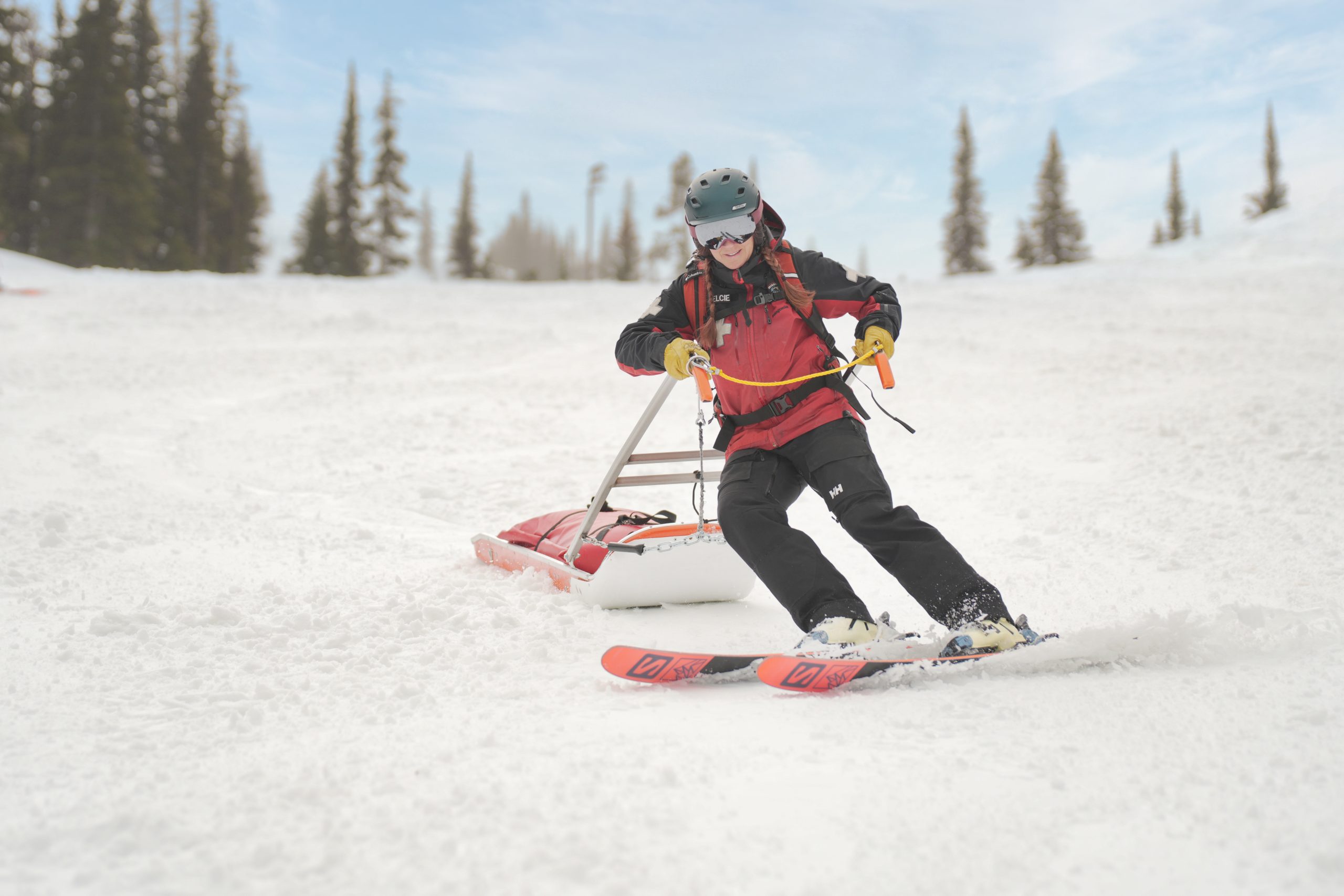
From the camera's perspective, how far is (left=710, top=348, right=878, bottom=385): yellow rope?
288 cm

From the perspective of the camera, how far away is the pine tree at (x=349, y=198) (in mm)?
34969

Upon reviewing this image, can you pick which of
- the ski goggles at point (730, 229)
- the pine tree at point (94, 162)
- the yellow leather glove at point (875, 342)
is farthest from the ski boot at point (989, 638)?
the pine tree at point (94, 162)

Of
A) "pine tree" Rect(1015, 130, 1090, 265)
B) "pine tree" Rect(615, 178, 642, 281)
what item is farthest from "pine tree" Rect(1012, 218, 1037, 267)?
"pine tree" Rect(615, 178, 642, 281)

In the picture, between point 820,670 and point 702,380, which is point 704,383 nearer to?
point 702,380

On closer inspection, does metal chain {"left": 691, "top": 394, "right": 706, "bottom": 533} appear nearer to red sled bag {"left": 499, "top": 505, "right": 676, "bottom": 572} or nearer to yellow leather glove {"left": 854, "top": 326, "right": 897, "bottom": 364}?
red sled bag {"left": 499, "top": 505, "right": 676, "bottom": 572}

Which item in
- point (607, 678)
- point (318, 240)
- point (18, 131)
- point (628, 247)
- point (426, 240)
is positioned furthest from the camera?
point (426, 240)

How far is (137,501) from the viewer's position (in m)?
4.85

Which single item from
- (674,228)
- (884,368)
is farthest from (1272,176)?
(884,368)

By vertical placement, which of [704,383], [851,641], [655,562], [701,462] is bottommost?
[851,641]

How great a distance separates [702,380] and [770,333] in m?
0.33

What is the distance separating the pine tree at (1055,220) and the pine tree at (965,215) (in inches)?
104

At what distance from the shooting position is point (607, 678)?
2.59 metres

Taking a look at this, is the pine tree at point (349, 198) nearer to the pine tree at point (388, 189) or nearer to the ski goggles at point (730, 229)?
the pine tree at point (388, 189)

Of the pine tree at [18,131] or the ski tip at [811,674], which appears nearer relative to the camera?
the ski tip at [811,674]
